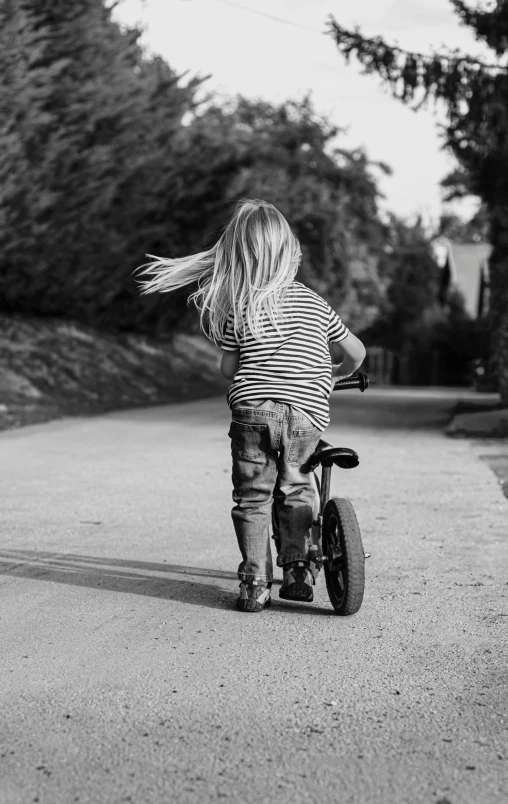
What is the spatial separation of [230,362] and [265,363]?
0.19 m

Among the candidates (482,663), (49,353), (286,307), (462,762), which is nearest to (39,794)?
(462,762)

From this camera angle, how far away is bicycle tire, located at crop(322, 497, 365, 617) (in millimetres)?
5078

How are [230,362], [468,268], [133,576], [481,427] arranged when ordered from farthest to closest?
[468,268]
[481,427]
[133,576]
[230,362]

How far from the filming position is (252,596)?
17.3 ft

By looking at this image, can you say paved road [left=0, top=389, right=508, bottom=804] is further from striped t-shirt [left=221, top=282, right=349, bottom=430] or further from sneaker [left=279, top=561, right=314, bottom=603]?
striped t-shirt [left=221, top=282, right=349, bottom=430]

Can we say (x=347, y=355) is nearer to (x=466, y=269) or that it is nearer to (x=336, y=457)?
(x=336, y=457)

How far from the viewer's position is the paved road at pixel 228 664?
3.31m

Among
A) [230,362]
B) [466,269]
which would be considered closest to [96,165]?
[230,362]

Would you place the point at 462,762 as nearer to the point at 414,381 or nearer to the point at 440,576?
the point at 440,576

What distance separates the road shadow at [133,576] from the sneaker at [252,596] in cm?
13

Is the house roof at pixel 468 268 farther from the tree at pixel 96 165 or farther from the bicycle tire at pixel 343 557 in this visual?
the bicycle tire at pixel 343 557

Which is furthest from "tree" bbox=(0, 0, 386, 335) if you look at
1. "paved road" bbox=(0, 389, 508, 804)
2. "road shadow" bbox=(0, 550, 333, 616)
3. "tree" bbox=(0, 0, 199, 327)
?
"road shadow" bbox=(0, 550, 333, 616)

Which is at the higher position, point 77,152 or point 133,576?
point 77,152

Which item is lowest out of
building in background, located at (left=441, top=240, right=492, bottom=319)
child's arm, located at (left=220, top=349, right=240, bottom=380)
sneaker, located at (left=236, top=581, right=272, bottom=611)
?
sneaker, located at (left=236, top=581, right=272, bottom=611)
